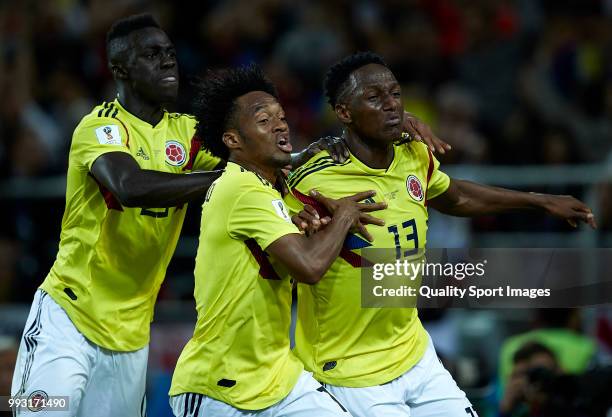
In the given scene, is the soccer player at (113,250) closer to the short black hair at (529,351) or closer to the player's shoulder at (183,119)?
the player's shoulder at (183,119)

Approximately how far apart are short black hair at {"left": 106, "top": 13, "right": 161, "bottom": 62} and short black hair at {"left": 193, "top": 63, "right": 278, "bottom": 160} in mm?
853

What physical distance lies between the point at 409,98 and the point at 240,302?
22.3 ft

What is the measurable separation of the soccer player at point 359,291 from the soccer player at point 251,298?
0.39 metres

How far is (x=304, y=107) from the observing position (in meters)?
12.0

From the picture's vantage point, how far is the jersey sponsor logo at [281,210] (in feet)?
17.7

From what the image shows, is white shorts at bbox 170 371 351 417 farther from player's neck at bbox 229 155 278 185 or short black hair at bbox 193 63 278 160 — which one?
short black hair at bbox 193 63 278 160

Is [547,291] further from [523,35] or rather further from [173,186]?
[523,35]

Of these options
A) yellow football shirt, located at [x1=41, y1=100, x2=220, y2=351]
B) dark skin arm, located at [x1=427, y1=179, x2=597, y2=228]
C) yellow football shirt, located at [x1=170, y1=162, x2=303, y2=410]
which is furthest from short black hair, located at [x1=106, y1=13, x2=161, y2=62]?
dark skin arm, located at [x1=427, y1=179, x2=597, y2=228]

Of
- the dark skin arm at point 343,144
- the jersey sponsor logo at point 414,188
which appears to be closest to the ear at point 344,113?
the dark skin arm at point 343,144

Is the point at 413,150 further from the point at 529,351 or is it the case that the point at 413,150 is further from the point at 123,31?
the point at 529,351

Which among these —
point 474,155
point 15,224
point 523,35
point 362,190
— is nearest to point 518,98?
point 523,35

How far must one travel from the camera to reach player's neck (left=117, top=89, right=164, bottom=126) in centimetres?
653

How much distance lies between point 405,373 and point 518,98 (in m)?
6.61

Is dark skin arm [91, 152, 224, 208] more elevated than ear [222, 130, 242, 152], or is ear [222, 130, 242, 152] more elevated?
ear [222, 130, 242, 152]
